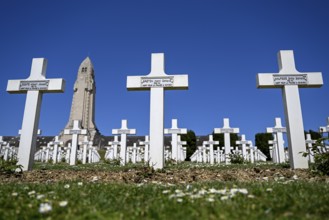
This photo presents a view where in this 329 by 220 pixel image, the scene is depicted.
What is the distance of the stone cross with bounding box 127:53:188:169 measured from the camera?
945 cm

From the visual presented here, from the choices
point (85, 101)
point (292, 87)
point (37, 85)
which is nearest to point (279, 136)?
point (292, 87)

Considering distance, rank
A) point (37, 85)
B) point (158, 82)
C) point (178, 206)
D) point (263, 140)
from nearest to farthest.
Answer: point (178, 206) → point (158, 82) → point (37, 85) → point (263, 140)

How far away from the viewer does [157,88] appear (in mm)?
10055

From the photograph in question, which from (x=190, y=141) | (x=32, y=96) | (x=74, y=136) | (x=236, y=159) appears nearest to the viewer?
(x=32, y=96)

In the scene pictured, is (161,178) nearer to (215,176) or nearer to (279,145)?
(215,176)

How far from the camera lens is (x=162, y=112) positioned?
31.9 ft

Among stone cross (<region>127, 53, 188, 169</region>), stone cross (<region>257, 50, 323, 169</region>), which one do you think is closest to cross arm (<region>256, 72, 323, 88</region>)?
stone cross (<region>257, 50, 323, 169</region>)

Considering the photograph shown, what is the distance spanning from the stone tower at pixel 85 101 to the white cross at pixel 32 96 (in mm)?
57611

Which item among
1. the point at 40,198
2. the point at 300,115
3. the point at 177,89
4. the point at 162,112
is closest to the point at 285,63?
the point at 300,115

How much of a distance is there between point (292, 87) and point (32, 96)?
10212mm

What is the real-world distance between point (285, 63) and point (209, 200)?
8.59 meters

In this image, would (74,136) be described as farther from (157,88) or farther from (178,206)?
(178,206)

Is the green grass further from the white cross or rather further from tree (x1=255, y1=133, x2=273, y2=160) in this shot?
tree (x1=255, y1=133, x2=273, y2=160)

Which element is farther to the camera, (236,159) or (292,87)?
(236,159)
